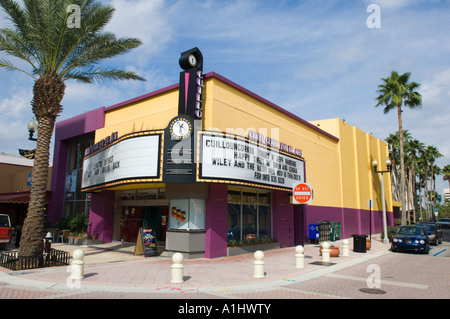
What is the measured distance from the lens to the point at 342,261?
14953 mm

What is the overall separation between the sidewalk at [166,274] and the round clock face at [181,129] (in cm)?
523

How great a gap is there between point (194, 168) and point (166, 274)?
4.37 meters

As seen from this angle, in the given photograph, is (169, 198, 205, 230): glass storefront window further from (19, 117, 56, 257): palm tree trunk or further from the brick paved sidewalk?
(19, 117, 56, 257): palm tree trunk

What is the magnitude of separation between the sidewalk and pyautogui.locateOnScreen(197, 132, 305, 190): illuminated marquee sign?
3.57 m

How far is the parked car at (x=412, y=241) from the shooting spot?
706 inches

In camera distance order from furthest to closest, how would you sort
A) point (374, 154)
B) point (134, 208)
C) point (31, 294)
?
point (374, 154), point (134, 208), point (31, 294)

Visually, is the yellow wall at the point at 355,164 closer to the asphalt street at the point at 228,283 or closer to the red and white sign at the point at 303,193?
the asphalt street at the point at 228,283

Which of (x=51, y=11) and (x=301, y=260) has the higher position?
(x=51, y=11)

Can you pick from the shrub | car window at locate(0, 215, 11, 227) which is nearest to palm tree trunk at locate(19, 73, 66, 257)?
car window at locate(0, 215, 11, 227)

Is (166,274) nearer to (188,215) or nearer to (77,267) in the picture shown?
(77,267)

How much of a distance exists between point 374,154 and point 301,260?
93.0 ft

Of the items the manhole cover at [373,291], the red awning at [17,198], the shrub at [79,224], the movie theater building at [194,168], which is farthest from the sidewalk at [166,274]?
the red awning at [17,198]
